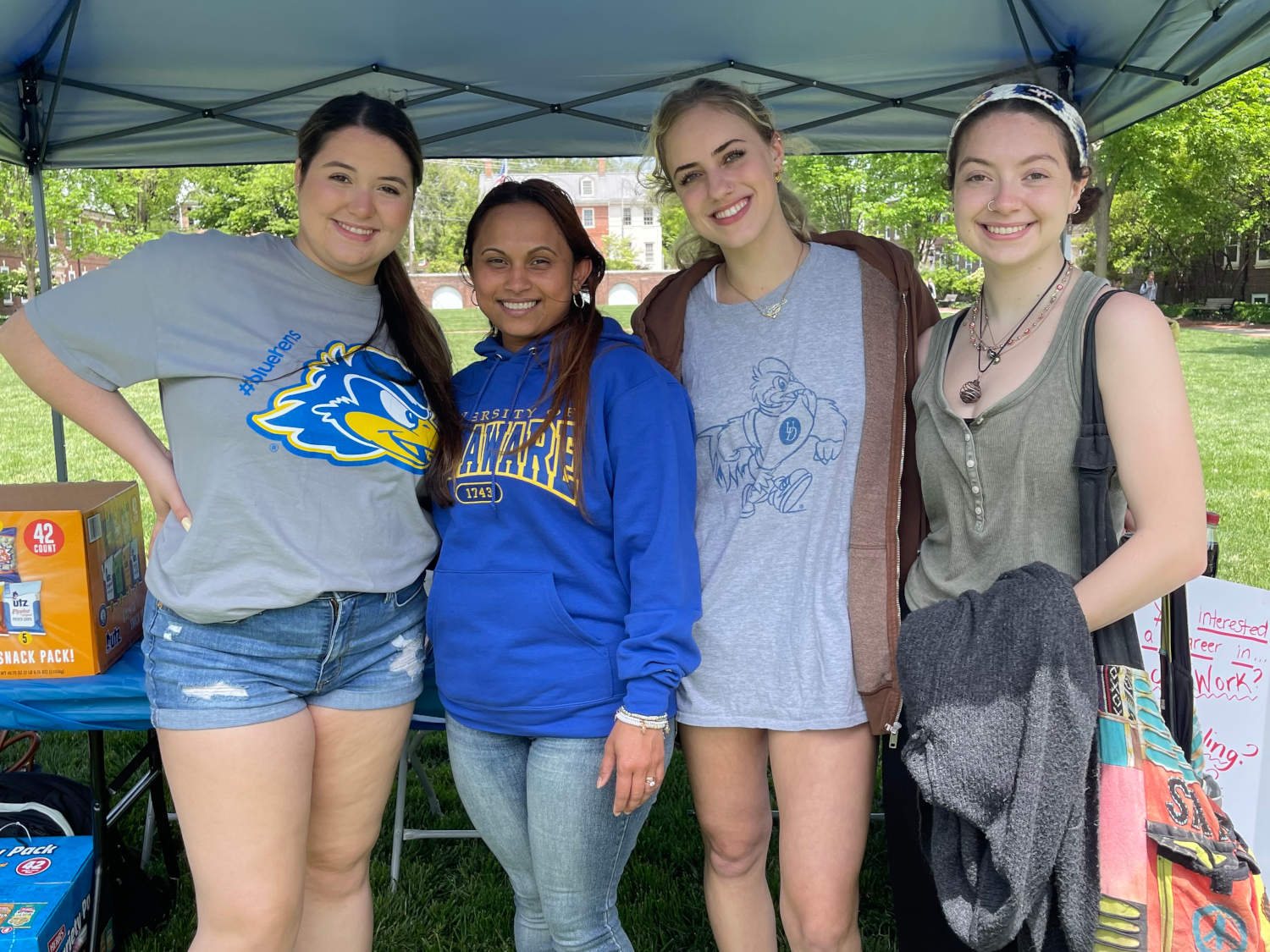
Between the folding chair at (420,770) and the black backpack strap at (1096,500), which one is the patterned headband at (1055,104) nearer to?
the black backpack strap at (1096,500)

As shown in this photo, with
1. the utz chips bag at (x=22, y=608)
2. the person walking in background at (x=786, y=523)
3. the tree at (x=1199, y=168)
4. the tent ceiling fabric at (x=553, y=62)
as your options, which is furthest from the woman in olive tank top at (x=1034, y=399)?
the tree at (x=1199, y=168)

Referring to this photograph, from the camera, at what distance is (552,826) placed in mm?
1885

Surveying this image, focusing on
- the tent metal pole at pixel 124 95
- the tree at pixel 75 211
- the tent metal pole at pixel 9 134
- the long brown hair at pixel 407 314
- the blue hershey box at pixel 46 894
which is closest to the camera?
the long brown hair at pixel 407 314

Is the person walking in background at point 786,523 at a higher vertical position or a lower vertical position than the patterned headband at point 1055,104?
lower

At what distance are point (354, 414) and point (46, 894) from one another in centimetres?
153

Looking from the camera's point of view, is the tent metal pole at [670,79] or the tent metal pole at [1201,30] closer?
the tent metal pole at [1201,30]

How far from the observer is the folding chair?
8.52ft

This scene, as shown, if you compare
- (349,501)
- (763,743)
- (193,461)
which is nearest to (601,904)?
(763,743)

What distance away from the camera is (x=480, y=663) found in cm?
189

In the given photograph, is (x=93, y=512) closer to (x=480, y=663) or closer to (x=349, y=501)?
(x=349, y=501)

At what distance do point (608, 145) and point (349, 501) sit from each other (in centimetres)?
283

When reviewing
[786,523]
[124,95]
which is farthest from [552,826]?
[124,95]

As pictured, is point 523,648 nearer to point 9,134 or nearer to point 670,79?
point 670,79

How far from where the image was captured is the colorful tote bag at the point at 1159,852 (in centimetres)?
146
